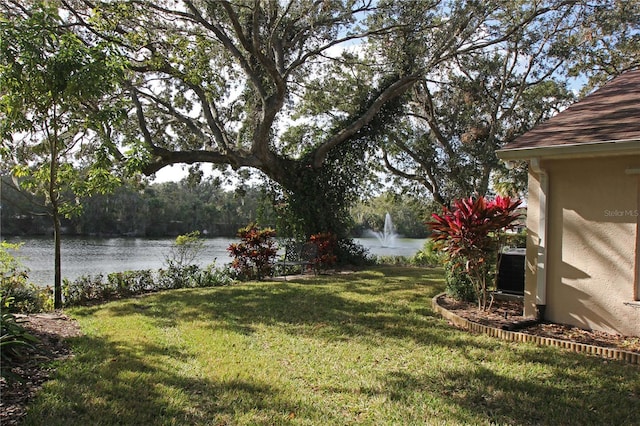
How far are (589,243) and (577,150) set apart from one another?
126 cm

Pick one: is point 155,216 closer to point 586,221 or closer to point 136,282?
point 136,282

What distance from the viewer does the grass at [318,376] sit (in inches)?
131

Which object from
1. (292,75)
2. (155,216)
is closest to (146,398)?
(292,75)

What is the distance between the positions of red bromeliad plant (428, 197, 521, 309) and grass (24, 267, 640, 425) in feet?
3.47

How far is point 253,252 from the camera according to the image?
11.0 m

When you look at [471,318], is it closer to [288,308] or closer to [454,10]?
[288,308]

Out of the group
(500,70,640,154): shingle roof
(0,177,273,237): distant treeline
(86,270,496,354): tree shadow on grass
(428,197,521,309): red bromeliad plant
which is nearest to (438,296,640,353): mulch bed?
(428,197,521,309): red bromeliad plant

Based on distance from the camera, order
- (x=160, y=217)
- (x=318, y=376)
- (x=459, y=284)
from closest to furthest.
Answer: (x=318, y=376), (x=459, y=284), (x=160, y=217)

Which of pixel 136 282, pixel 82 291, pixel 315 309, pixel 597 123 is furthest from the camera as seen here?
pixel 136 282

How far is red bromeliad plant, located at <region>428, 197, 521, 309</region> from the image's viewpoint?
253 inches

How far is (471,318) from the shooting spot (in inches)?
248

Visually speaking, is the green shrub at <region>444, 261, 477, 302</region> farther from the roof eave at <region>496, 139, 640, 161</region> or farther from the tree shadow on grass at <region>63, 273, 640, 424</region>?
the roof eave at <region>496, 139, 640, 161</region>

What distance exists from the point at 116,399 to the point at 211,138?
460 inches

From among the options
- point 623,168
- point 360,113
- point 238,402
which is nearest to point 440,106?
point 360,113
